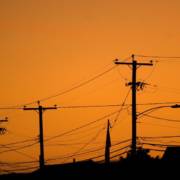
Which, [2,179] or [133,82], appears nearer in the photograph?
[133,82]

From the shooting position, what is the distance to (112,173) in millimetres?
47719

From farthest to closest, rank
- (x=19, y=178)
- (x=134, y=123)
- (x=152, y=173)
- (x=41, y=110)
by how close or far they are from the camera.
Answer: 1. (x=19, y=178)
2. (x=41, y=110)
3. (x=152, y=173)
4. (x=134, y=123)

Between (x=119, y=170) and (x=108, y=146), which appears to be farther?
(x=108, y=146)

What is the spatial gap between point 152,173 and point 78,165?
13.9 metres

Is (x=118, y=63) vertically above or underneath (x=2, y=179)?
above

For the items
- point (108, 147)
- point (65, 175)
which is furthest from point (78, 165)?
point (108, 147)

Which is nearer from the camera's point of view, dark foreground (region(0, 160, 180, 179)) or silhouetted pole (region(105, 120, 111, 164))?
dark foreground (region(0, 160, 180, 179))

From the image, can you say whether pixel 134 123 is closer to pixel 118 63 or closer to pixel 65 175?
pixel 118 63

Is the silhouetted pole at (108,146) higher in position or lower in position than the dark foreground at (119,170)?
higher

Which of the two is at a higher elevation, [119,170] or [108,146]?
[108,146]

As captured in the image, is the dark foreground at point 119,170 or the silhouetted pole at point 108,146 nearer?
the dark foreground at point 119,170

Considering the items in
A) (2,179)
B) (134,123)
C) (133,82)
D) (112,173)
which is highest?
(133,82)

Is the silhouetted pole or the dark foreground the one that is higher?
the silhouetted pole

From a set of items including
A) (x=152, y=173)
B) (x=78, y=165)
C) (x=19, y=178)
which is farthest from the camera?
(x=19, y=178)
